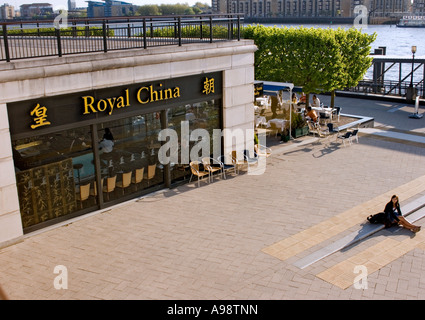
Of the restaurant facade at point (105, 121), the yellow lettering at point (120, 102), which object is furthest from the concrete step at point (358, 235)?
the yellow lettering at point (120, 102)

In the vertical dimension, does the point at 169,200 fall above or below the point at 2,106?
below

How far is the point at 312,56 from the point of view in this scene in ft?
79.3

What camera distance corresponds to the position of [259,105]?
2734 cm

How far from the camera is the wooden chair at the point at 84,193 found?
14023 mm

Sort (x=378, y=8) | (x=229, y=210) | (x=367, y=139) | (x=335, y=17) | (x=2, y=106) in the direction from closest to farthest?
(x=2, y=106) → (x=229, y=210) → (x=367, y=139) → (x=335, y=17) → (x=378, y=8)

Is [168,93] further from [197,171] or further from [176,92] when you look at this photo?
[197,171]

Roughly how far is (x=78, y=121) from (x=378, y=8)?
671ft

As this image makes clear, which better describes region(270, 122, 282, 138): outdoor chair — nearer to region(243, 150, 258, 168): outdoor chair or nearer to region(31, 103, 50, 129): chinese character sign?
region(243, 150, 258, 168): outdoor chair

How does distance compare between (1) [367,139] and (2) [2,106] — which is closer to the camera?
(2) [2,106]

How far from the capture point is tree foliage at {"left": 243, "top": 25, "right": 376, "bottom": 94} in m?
24.1

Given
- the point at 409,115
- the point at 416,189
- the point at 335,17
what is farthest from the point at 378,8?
the point at 416,189

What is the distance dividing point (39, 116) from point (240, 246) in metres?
5.72

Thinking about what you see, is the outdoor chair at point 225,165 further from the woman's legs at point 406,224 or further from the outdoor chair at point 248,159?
the woman's legs at point 406,224
